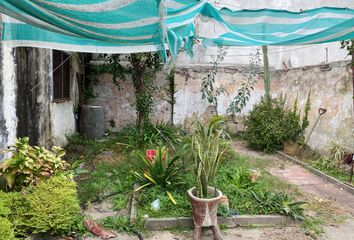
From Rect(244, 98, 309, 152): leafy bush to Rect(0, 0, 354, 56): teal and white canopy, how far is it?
360 centimetres

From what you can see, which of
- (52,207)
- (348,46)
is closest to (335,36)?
(348,46)

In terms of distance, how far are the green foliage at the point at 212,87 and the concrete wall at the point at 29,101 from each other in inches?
158

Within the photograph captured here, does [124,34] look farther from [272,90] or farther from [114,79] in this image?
[272,90]

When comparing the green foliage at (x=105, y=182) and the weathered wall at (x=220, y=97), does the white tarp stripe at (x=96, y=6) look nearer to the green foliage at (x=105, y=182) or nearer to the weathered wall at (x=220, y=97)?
the green foliage at (x=105, y=182)

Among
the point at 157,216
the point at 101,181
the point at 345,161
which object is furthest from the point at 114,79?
the point at 345,161

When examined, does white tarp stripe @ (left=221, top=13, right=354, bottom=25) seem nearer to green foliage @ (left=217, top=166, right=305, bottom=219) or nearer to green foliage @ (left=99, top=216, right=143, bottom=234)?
green foliage @ (left=217, top=166, right=305, bottom=219)

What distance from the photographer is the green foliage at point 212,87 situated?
883cm

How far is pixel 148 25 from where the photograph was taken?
7.09ft

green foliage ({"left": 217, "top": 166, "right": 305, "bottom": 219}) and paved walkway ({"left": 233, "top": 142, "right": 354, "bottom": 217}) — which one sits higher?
green foliage ({"left": 217, "top": 166, "right": 305, "bottom": 219})

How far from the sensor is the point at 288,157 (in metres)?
6.97

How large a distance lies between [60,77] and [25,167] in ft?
12.8

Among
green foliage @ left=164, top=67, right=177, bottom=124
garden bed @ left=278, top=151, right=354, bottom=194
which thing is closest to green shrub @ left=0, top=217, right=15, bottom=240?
garden bed @ left=278, top=151, right=354, bottom=194

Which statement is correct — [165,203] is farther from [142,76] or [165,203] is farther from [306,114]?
[306,114]

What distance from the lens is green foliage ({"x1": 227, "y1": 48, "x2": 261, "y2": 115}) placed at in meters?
9.03
